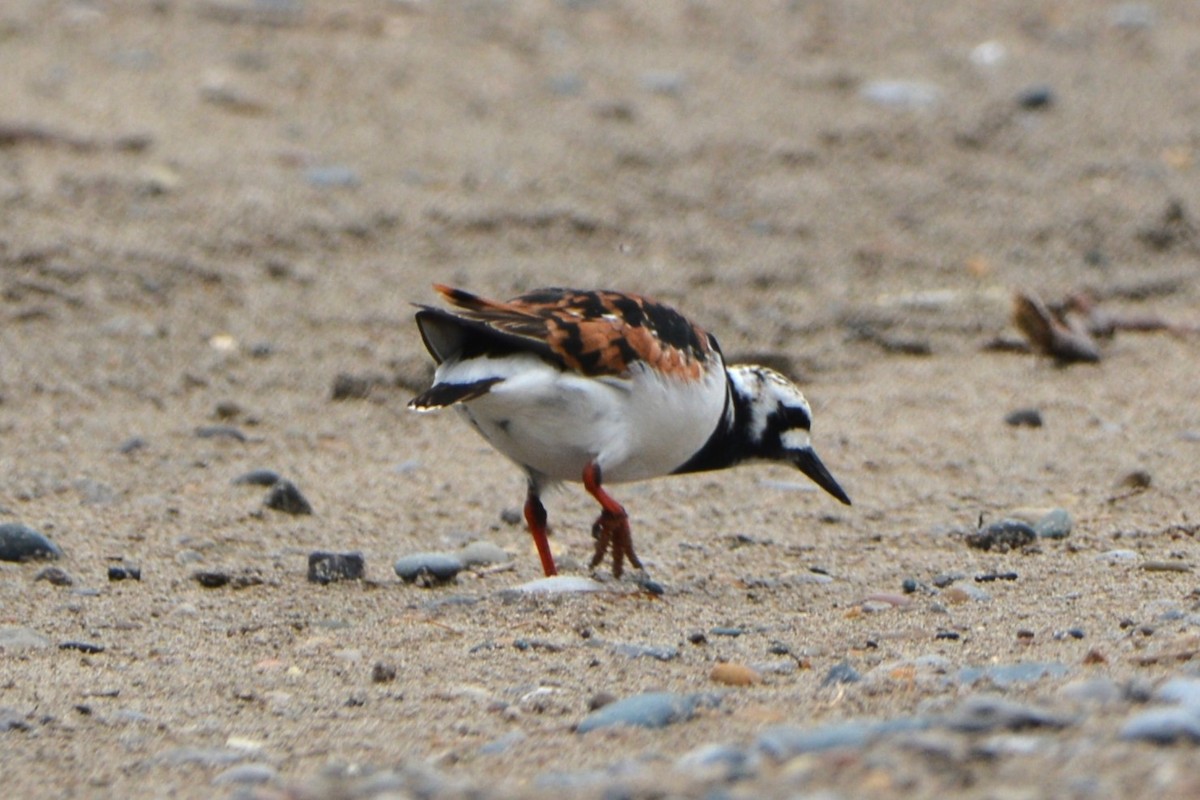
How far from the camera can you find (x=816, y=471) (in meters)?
5.29

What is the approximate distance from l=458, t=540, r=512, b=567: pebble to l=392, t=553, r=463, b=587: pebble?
0.23m

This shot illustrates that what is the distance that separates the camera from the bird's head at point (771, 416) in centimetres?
514

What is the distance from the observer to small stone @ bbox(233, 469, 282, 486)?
222 inches

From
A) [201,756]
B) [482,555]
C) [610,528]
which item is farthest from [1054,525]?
[201,756]

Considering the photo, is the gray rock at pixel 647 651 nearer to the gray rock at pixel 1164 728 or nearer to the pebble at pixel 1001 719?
the pebble at pixel 1001 719

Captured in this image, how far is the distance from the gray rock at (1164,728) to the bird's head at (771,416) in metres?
2.63

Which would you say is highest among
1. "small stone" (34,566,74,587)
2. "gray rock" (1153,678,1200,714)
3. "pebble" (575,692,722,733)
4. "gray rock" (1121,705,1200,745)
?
"gray rock" (1121,705,1200,745)

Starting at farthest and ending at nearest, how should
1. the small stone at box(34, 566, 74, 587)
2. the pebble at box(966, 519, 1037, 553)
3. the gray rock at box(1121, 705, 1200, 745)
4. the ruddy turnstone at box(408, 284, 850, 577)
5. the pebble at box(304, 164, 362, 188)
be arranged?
the pebble at box(304, 164, 362, 188)
the pebble at box(966, 519, 1037, 553)
the small stone at box(34, 566, 74, 587)
the ruddy turnstone at box(408, 284, 850, 577)
the gray rock at box(1121, 705, 1200, 745)

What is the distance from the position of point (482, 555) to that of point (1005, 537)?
1.41 metres

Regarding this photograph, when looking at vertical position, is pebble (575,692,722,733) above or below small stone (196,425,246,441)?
above

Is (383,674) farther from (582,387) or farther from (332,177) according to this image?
(332,177)

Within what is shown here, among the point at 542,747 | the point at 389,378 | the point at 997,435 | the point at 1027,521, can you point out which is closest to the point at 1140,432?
the point at 997,435

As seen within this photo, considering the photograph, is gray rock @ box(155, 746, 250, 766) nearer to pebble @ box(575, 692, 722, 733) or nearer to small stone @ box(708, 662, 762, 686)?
pebble @ box(575, 692, 722, 733)

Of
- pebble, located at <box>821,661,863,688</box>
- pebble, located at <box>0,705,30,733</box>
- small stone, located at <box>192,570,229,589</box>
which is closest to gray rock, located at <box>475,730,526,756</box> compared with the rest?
pebble, located at <box>821,661,863,688</box>
